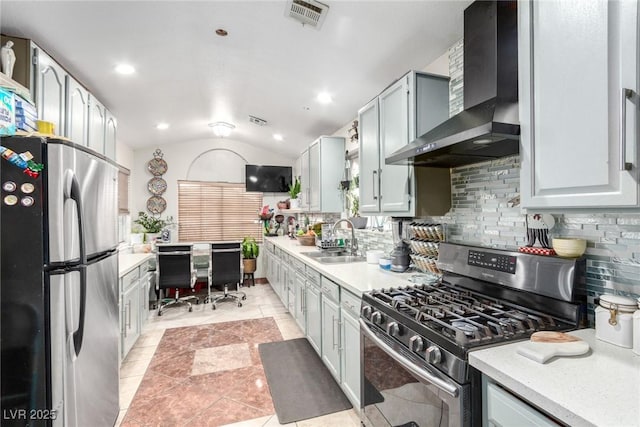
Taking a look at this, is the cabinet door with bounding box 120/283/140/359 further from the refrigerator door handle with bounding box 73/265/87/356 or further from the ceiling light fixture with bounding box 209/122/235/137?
the ceiling light fixture with bounding box 209/122/235/137

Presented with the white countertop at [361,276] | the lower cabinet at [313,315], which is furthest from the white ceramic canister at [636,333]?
the lower cabinet at [313,315]

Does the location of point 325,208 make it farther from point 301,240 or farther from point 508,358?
point 508,358

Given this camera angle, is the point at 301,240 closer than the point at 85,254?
No

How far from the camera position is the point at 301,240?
14.1ft

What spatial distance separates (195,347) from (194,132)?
3482mm

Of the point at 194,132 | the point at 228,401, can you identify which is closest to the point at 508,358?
the point at 228,401

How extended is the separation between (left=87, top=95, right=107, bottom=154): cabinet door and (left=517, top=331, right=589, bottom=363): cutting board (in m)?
3.08

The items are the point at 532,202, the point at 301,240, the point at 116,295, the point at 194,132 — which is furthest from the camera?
the point at 194,132

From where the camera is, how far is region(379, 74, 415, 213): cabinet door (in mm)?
1994

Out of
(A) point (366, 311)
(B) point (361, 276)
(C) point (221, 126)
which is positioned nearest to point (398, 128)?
(B) point (361, 276)

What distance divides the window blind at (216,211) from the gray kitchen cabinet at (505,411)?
17.8ft

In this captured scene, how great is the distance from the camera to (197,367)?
270 cm

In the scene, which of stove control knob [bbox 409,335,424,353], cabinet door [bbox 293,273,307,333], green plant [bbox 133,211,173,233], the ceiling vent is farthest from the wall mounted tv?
stove control knob [bbox 409,335,424,353]

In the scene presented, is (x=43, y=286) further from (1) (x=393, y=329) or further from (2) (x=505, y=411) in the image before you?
(2) (x=505, y=411)
